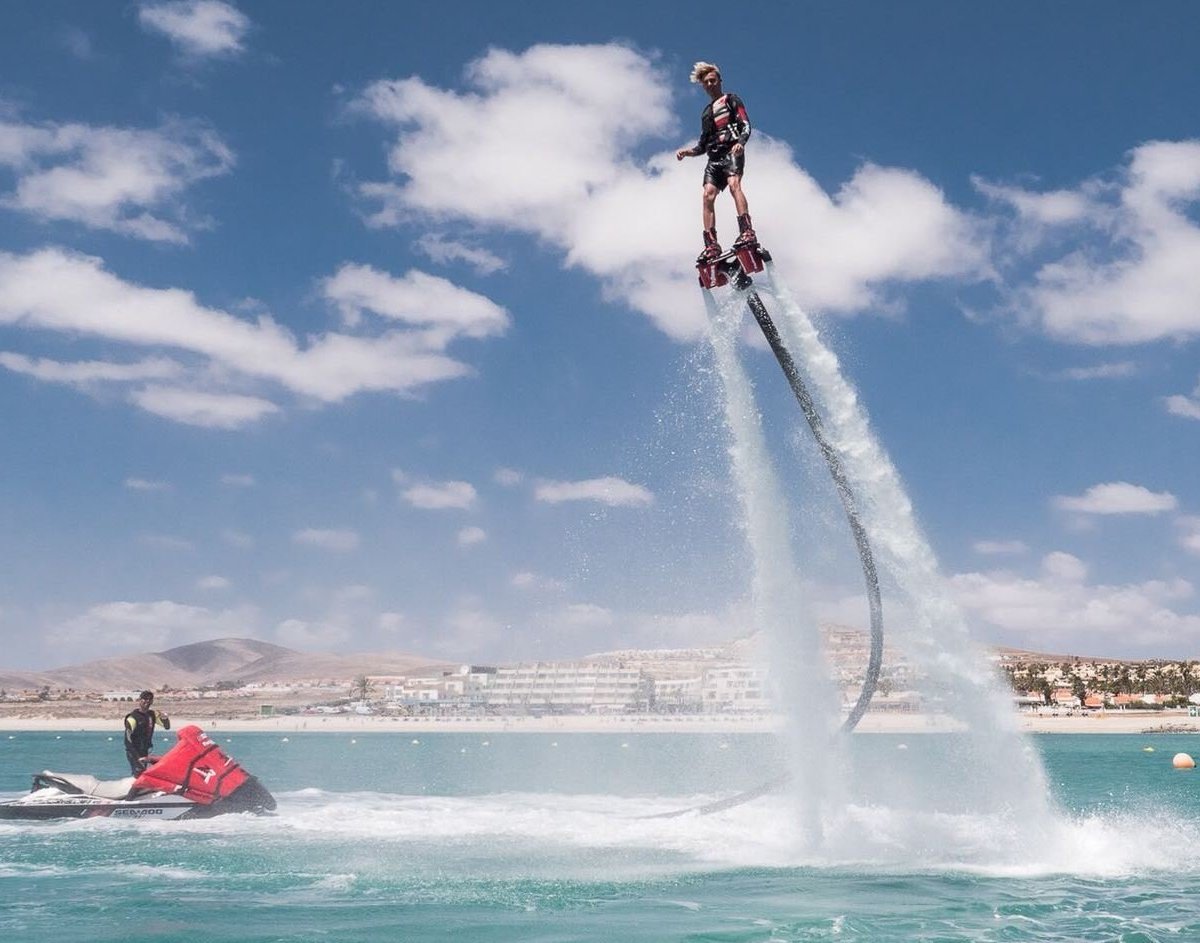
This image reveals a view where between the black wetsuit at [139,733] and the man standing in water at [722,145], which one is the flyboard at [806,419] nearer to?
the man standing in water at [722,145]

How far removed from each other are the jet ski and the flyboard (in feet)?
50.2

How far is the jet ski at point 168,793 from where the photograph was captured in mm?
33062

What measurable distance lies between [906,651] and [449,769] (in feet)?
237

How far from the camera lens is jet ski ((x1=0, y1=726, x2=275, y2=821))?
33062 mm

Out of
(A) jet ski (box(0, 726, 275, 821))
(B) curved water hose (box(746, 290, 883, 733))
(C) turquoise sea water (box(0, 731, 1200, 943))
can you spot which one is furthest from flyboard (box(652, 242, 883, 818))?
(A) jet ski (box(0, 726, 275, 821))

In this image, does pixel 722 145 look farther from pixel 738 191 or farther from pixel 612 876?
pixel 612 876

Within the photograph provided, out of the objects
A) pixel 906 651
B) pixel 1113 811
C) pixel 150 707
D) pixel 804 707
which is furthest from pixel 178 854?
pixel 1113 811

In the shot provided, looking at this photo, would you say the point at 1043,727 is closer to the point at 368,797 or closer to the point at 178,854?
the point at 368,797

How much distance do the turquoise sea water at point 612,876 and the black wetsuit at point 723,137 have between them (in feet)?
41.6

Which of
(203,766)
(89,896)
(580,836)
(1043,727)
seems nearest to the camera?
(89,896)

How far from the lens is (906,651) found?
2405 cm

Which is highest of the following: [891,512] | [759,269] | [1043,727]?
[759,269]

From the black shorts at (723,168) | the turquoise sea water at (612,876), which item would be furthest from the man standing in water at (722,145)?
the turquoise sea water at (612,876)

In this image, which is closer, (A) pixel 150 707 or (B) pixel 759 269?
(B) pixel 759 269
